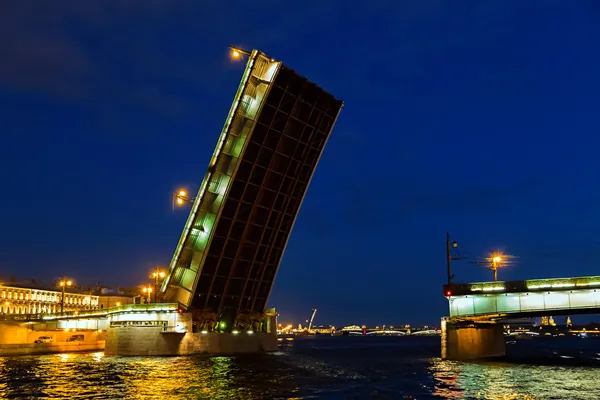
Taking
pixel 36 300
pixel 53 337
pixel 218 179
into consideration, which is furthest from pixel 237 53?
pixel 36 300

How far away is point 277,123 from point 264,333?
22666 millimetres

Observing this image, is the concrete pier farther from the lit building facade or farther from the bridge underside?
the lit building facade

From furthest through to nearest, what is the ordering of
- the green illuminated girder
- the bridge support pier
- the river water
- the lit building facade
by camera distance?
the lit building facade, the bridge support pier, the green illuminated girder, the river water

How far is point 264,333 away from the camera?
59.3 m

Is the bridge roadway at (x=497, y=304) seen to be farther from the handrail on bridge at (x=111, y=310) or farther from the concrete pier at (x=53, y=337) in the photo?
the concrete pier at (x=53, y=337)

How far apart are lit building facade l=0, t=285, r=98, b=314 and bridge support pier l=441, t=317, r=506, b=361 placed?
3814 inches

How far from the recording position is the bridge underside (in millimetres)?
45656

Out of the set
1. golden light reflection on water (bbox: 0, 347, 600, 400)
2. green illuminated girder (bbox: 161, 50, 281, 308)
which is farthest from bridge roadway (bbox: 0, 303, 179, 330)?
golden light reflection on water (bbox: 0, 347, 600, 400)

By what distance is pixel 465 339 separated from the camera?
163ft

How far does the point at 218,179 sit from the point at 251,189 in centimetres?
270

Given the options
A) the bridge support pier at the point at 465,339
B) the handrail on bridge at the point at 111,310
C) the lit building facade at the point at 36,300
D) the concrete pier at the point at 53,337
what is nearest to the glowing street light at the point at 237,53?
the handrail on bridge at the point at 111,310

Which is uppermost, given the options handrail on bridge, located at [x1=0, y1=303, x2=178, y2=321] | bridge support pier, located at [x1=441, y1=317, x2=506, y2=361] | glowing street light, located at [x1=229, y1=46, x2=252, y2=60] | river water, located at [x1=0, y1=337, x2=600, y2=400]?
glowing street light, located at [x1=229, y1=46, x2=252, y2=60]

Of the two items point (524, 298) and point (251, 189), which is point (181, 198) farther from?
point (524, 298)

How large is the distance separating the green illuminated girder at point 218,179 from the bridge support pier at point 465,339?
20.6 metres
